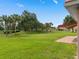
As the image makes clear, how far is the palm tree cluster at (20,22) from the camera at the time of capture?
184 feet

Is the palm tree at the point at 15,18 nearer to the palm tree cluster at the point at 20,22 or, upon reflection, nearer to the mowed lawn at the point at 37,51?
the palm tree cluster at the point at 20,22

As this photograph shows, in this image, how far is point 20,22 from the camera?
58.0m

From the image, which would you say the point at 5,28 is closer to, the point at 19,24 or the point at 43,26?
the point at 19,24

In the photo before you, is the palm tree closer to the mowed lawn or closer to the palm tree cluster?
the palm tree cluster

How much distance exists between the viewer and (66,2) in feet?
13.1

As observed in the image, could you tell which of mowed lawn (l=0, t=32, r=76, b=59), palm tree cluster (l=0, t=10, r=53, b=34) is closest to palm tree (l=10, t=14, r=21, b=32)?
palm tree cluster (l=0, t=10, r=53, b=34)

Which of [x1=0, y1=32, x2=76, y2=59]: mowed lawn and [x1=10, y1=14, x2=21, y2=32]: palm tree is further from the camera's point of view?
[x1=10, y1=14, x2=21, y2=32]: palm tree

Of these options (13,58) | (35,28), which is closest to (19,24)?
(35,28)

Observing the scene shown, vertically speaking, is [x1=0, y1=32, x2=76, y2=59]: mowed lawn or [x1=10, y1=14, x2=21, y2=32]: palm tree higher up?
[x1=10, y1=14, x2=21, y2=32]: palm tree

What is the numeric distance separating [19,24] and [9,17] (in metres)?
4.33

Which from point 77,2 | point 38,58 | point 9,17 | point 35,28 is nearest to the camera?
point 77,2

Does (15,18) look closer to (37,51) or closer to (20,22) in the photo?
(20,22)

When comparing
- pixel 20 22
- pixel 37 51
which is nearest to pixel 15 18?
pixel 20 22

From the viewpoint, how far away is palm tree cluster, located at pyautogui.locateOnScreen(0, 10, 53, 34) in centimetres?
5602
